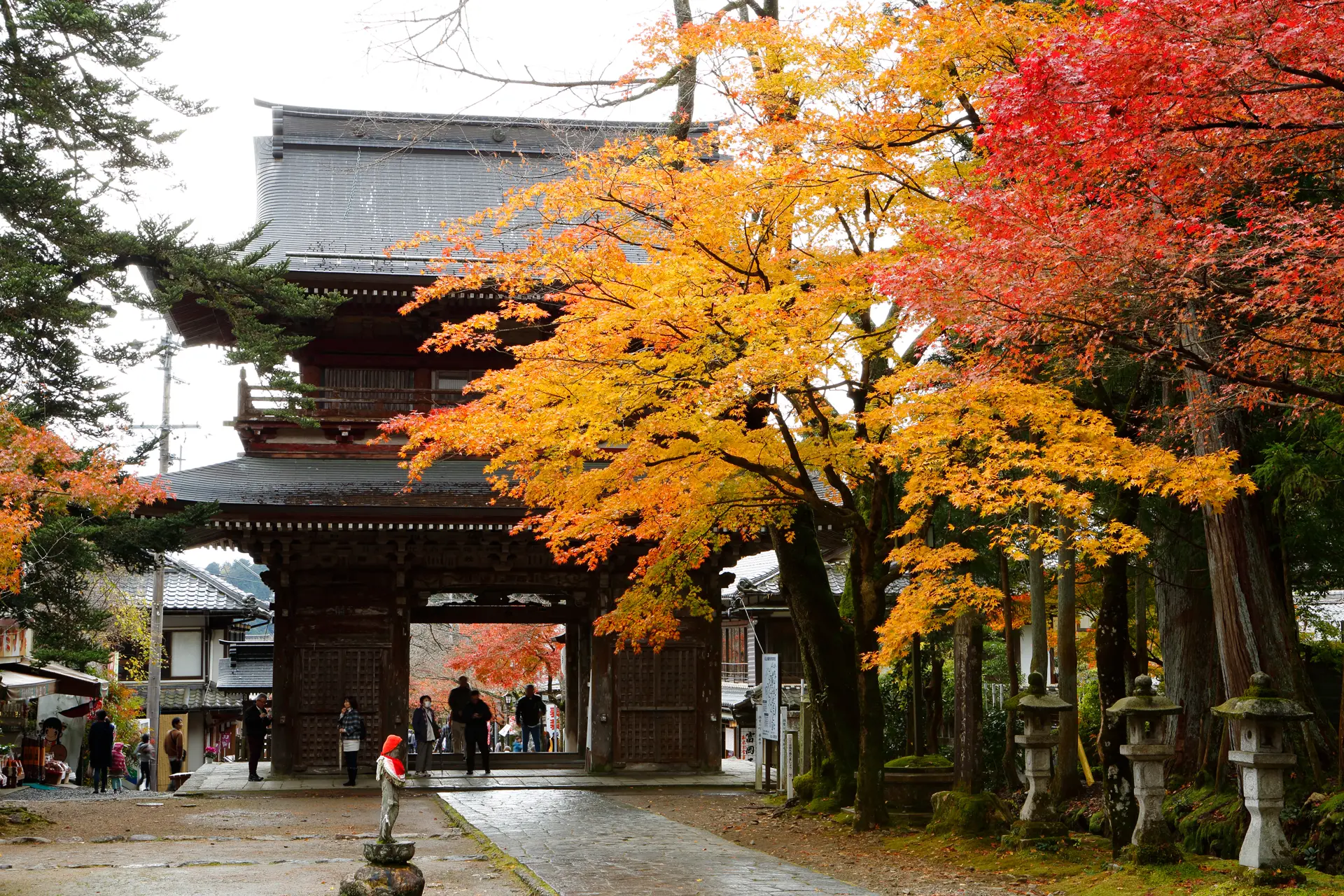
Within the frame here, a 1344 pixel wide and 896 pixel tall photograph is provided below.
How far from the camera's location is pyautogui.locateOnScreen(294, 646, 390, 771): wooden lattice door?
18.0 metres

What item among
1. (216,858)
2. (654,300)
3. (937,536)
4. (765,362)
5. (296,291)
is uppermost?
(296,291)

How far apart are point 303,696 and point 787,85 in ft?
39.5

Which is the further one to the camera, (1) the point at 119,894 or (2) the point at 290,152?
(2) the point at 290,152

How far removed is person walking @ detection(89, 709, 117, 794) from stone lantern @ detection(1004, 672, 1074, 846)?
1629cm

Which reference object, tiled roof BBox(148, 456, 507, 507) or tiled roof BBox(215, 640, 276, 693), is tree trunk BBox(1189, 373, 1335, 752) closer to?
tiled roof BBox(148, 456, 507, 507)

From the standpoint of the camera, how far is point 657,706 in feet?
62.3

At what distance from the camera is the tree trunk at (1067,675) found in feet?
41.2

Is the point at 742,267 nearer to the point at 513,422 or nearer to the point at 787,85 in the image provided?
the point at 787,85

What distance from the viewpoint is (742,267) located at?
11242 mm

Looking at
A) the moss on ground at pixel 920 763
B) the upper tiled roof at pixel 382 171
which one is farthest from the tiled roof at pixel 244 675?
the moss on ground at pixel 920 763

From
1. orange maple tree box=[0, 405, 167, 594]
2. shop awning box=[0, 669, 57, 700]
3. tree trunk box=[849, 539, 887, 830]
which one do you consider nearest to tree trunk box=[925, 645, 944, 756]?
tree trunk box=[849, 539, 887, 830]

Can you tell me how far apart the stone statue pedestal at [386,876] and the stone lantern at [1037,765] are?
238 inches

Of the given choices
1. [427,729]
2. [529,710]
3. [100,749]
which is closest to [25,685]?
[100,749]

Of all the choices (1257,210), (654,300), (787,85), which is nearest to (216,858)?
(654,300)
